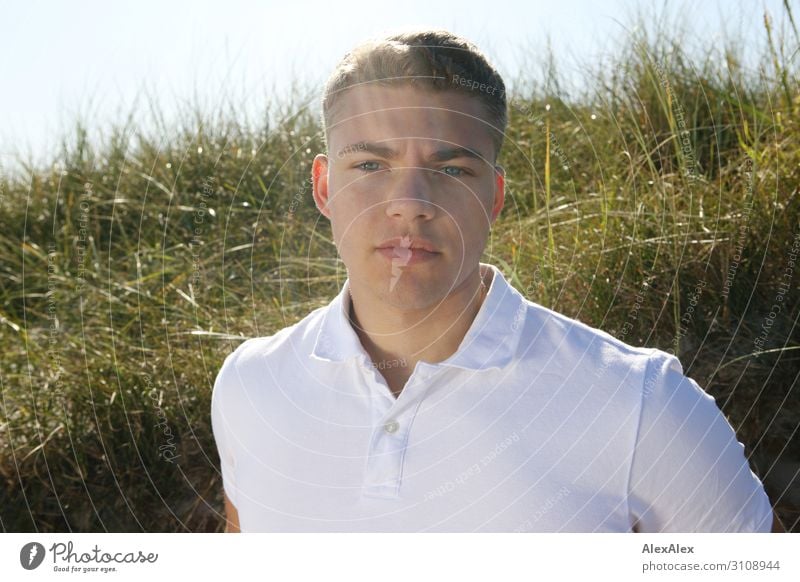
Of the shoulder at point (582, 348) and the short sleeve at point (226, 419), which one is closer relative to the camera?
the shoulder at point (582, 348)

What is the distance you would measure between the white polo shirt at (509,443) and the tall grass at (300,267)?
2.22 feet

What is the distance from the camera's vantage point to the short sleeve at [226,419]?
1.61 metres

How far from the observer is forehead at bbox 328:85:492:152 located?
4.59 ft

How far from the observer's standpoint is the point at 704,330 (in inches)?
84.6

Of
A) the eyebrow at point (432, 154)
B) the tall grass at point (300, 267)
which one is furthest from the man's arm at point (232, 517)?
the eyebrow at point (432, 154)

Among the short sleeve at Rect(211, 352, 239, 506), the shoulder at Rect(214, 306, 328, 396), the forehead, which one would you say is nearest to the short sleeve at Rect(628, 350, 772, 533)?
the forehead

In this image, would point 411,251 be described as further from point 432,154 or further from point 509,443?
point 509,443

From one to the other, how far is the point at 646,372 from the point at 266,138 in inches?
77.1

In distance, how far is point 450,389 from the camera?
142 centimetres

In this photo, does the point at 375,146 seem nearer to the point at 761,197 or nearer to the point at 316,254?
the point at 761,197

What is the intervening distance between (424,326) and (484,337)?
0.10 metres

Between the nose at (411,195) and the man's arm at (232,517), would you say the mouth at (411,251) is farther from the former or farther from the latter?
the man's arm at (232,517)

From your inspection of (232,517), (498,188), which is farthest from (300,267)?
(498,188)

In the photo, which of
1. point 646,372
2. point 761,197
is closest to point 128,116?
point 761,197
